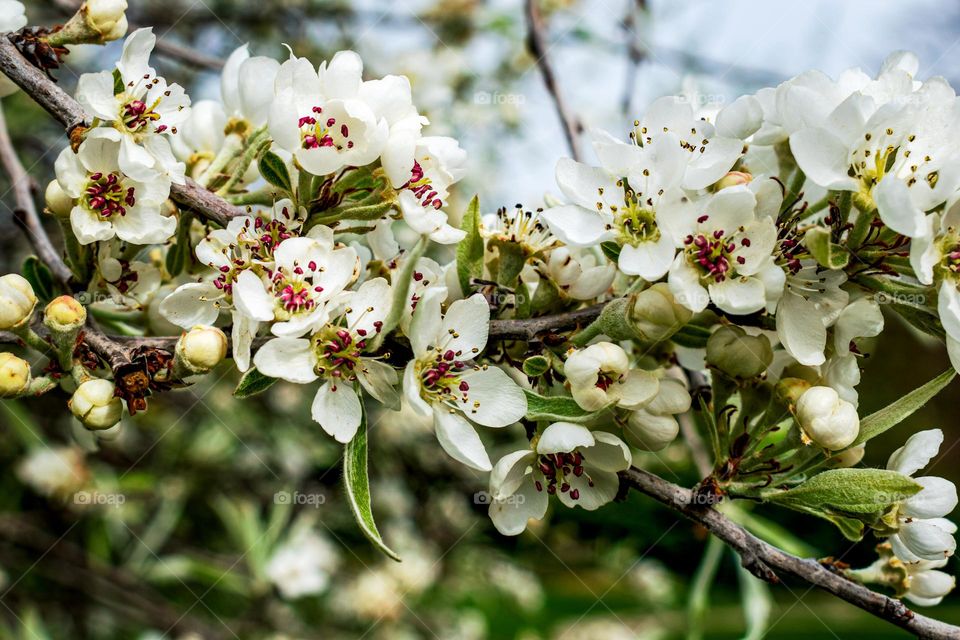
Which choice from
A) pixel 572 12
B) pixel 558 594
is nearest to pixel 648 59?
pixel 572 12

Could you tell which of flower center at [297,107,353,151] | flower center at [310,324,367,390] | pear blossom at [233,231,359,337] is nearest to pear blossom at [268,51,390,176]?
flower center at [297,107,353,151]

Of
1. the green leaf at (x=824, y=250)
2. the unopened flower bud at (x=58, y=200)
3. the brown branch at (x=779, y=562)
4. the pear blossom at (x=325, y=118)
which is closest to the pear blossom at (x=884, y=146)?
the green leaf at (x=824, y=250)

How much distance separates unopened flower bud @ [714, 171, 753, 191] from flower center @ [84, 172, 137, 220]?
82cm

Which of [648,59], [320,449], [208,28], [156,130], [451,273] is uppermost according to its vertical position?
[156,130]

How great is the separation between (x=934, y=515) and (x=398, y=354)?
2.47ft

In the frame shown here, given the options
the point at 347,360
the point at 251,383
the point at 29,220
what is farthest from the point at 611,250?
the point at 29,220

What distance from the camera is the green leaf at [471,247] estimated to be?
1.20 meters

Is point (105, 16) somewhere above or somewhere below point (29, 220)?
Result: above

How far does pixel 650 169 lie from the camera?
3.70 ft

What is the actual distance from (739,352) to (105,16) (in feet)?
3.34

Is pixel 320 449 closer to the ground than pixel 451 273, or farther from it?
closer to the ground

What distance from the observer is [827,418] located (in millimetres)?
1098

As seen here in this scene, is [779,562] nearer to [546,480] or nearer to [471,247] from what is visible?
[546,480]

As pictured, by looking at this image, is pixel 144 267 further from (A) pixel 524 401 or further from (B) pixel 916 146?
(B) pixel 916 146
